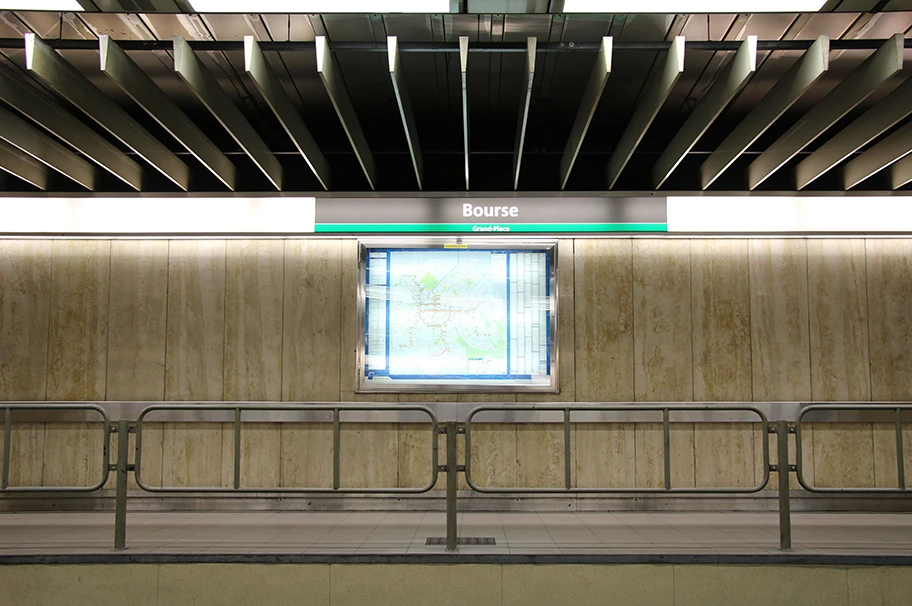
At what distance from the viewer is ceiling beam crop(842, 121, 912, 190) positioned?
4.93m

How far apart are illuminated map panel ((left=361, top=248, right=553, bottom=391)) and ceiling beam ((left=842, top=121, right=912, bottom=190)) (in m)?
2.70

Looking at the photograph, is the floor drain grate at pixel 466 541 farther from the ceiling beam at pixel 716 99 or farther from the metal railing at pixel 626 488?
the ceiling beam at pixel 716 99

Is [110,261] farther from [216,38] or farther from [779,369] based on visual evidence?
[779,369]

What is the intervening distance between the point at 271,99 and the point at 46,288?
357cm

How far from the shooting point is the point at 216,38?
4309mm

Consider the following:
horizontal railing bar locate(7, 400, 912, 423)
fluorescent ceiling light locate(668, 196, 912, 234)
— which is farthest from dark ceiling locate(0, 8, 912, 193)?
horizontal railing bar locate(7, 400, 912, 423)

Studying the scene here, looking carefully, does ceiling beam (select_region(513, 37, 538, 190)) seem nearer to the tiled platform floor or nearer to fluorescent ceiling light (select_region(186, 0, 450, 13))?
fluorescent ceiling light (select_region(186, 0, 450, 13))

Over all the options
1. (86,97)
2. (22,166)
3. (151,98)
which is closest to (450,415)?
(151,98)

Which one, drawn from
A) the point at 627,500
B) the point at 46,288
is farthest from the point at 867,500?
the point at 46,288

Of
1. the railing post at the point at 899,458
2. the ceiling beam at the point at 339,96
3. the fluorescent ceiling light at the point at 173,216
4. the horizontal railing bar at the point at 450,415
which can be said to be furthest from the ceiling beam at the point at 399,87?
the railing post at the point at 899,458

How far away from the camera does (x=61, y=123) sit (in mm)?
4699

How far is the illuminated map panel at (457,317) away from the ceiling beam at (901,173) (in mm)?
3105

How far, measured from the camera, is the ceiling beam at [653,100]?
3.99m

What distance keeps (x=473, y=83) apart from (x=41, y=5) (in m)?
2.78
